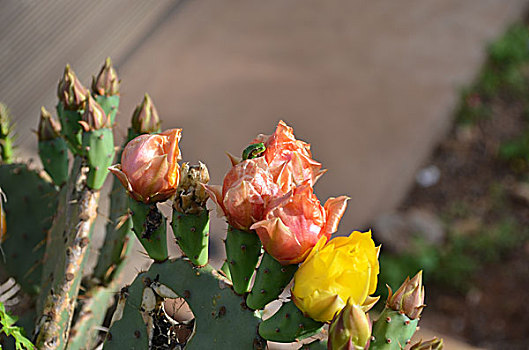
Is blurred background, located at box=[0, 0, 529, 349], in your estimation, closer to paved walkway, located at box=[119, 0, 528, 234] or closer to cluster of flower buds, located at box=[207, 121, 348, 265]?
paved walkway, located at box=[119, 0, 528, 234]

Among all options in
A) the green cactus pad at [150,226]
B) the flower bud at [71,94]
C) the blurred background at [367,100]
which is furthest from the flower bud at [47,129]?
the blurred background at [367,100]

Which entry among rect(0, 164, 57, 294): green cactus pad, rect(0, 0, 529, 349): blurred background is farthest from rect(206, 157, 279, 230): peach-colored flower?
rect(0, 0, 529, 349): blurred background

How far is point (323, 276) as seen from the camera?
769mm

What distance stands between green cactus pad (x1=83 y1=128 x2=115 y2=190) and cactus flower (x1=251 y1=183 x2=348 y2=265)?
1.57 feet

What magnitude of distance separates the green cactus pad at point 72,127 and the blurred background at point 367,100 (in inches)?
76.7

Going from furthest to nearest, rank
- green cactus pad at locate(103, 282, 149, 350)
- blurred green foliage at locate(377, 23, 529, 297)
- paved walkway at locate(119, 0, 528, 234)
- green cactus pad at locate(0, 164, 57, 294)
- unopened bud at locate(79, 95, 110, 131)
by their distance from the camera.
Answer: paved walkway at locate(119, 0, 528, 234) → blurred green foliage at locate(377, 23, 529, 297) → green cactus pad at locate(0, 164, 57, 294) → unopened bud at locate(79, 95, 110, 131) → green cactus pad at locate(103, 282, 149, 350)

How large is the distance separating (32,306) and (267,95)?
112 inches

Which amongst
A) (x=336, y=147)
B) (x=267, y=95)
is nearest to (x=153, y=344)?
(x=336, y=147)

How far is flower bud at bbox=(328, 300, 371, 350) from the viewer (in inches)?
28.6

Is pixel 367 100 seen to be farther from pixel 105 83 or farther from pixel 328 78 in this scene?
pixel 105 83

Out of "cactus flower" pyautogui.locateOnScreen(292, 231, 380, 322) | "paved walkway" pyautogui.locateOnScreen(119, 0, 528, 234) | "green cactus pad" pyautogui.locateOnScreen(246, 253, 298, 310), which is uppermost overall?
"cactus flower" pyautogui.locateOnScreen(292, 231, 380, 322)

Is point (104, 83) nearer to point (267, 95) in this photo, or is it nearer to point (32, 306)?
point (32, 306)

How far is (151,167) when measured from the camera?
87 centimetres

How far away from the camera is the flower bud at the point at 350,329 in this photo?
73 cm
